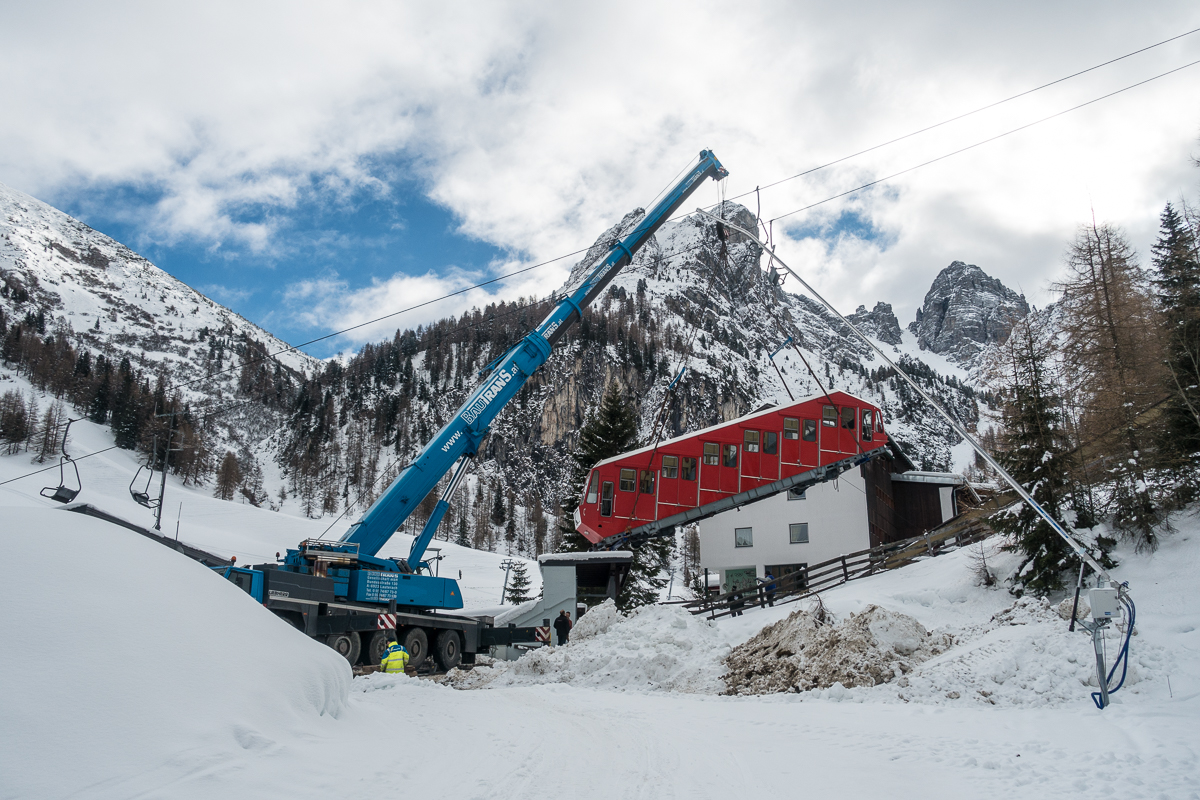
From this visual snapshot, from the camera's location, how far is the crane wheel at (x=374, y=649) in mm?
16516

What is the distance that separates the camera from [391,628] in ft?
55.0

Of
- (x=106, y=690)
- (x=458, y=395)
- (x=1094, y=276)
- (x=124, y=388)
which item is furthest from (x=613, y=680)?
(x=458, y=395)

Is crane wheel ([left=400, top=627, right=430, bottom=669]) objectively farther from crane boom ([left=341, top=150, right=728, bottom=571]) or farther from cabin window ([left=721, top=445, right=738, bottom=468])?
cabin window ([left=721, top=445, right=738, bottom=468])

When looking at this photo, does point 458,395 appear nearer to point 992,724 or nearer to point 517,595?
point 517,595

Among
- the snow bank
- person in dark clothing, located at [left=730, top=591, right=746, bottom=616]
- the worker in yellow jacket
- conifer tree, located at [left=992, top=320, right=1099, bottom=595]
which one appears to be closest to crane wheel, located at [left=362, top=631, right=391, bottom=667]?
the worker in yellow jacket

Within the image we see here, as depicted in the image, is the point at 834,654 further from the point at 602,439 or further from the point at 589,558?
the point at 602,439

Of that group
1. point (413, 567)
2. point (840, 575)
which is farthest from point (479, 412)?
point (840, 575)

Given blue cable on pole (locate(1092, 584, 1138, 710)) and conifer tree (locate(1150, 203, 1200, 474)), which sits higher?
conifer tree (locate(1150, 203, 1200, 474))

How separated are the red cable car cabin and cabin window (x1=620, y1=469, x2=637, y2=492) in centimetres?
3

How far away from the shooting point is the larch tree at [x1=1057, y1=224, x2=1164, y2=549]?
13750mm

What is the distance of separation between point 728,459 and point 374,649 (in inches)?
471

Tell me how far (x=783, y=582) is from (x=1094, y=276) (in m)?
13.8

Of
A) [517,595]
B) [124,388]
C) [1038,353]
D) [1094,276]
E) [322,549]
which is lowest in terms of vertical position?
[517,595]

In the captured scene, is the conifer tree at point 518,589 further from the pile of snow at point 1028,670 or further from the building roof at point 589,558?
the pile of snow at point 1028,670
